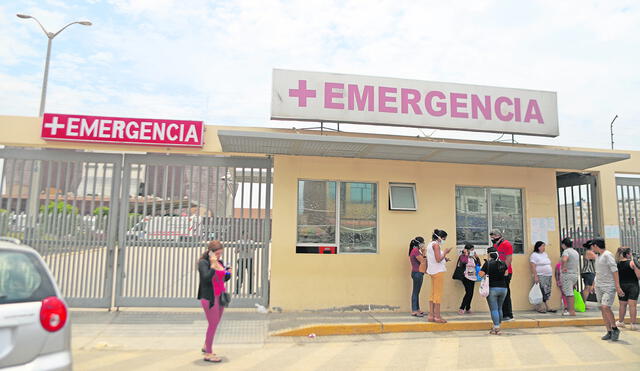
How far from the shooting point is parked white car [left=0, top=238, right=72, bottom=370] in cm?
303

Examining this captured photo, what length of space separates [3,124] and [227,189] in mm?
4529

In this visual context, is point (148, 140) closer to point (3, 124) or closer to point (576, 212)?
point (3, 124)

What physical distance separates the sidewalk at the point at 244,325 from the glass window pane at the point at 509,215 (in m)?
1.76

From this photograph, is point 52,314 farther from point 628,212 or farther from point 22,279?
→ point 628,212

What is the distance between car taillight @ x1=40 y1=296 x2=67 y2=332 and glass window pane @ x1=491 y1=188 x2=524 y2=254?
8.59m

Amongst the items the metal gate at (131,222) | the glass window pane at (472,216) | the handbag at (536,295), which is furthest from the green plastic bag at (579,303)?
the metal gate at (131,222)

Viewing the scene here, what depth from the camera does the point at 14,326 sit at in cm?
305

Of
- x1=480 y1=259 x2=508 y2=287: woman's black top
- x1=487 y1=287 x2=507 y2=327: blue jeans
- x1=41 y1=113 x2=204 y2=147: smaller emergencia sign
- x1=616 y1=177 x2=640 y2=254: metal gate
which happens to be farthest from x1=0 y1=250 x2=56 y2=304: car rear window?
x1=616 y1=177 x2=640 y2=254: metal gate

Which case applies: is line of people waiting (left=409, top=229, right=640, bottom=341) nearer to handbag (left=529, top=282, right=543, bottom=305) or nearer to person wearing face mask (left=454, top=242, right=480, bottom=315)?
person wearing face mask (left=454, top=242, right=480, bottom=315)

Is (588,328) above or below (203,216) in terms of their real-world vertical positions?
below

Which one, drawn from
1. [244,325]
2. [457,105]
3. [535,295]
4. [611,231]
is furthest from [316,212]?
[611,231]

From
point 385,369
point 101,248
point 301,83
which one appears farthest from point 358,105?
point 101,248

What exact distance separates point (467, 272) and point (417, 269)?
1151 mm

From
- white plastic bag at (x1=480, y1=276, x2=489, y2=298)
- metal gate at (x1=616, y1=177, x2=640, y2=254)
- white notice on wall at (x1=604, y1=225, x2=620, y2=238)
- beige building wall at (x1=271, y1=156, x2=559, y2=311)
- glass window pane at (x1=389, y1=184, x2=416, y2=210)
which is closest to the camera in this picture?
white plastic bag at (x1=480, y1=276, x2=489, y2=298)
